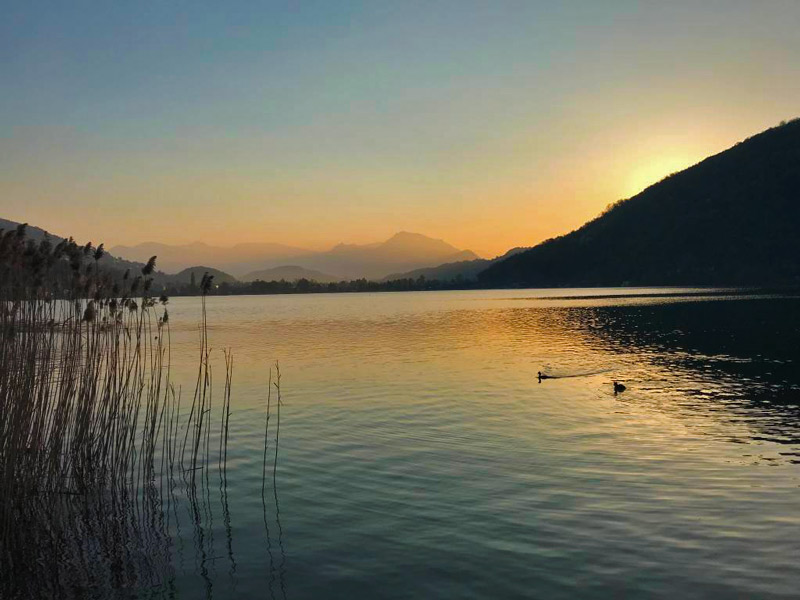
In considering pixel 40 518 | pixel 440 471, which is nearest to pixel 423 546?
pixel 440 471

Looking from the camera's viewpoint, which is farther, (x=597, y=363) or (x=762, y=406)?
(x=597, y=363)

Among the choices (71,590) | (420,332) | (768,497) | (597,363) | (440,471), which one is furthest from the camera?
(420,332)

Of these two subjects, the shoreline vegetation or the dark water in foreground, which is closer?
the dark water in foreground

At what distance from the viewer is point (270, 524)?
48.8 ft

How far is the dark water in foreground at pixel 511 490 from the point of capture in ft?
39.1

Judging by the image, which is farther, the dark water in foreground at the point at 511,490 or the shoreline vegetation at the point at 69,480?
the shoreline vegetation at the point at 69,480

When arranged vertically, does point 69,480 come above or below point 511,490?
above

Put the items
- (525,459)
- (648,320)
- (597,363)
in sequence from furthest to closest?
(648,320) → (597,363) → (525,459)

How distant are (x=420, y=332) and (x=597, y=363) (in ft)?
106

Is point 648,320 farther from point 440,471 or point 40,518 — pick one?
point 40,518

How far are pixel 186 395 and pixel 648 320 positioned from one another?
70.6m

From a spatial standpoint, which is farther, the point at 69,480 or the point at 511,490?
the point at 511,490

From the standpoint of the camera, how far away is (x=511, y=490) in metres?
17.2

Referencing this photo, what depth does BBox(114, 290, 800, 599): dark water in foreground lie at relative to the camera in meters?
11.9
